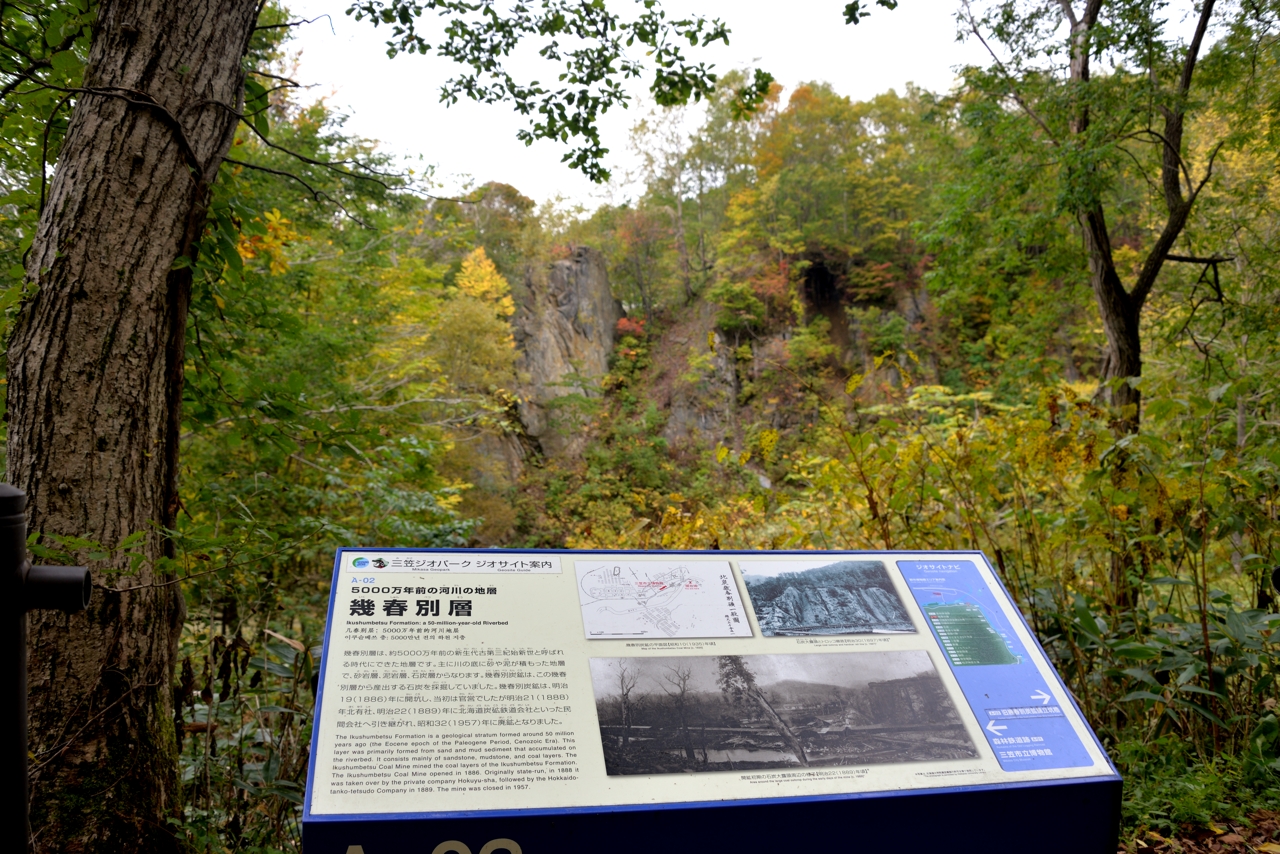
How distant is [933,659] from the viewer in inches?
60.6

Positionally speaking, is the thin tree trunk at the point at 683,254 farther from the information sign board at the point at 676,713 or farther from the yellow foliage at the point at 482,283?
the information sign board at the point at 676,713

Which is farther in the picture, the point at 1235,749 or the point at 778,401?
the point at 778,401

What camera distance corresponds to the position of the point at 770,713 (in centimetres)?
138

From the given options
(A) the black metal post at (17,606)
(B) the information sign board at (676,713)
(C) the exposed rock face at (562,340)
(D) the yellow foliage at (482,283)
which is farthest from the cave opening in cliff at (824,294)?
(A) the black metal post at (17,606)

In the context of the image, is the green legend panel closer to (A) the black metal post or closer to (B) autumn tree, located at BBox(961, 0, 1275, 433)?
(A) the black metal post

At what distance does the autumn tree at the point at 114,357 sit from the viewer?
4.59ft

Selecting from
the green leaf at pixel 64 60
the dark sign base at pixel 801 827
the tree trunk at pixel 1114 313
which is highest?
the tree trunk at pixel 1114 313

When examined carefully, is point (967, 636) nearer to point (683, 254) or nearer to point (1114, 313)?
point (1114, 313)

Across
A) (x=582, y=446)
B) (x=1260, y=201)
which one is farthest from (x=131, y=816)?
(x=582, y=446)

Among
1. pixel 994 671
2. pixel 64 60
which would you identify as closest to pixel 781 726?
pixel 994 671

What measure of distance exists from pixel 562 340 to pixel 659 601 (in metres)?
18.4

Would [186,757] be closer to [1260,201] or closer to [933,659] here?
[933,659]

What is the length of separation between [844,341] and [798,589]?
19690 millimetres

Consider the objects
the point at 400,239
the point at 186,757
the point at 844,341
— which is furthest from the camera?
the point at 844,341
